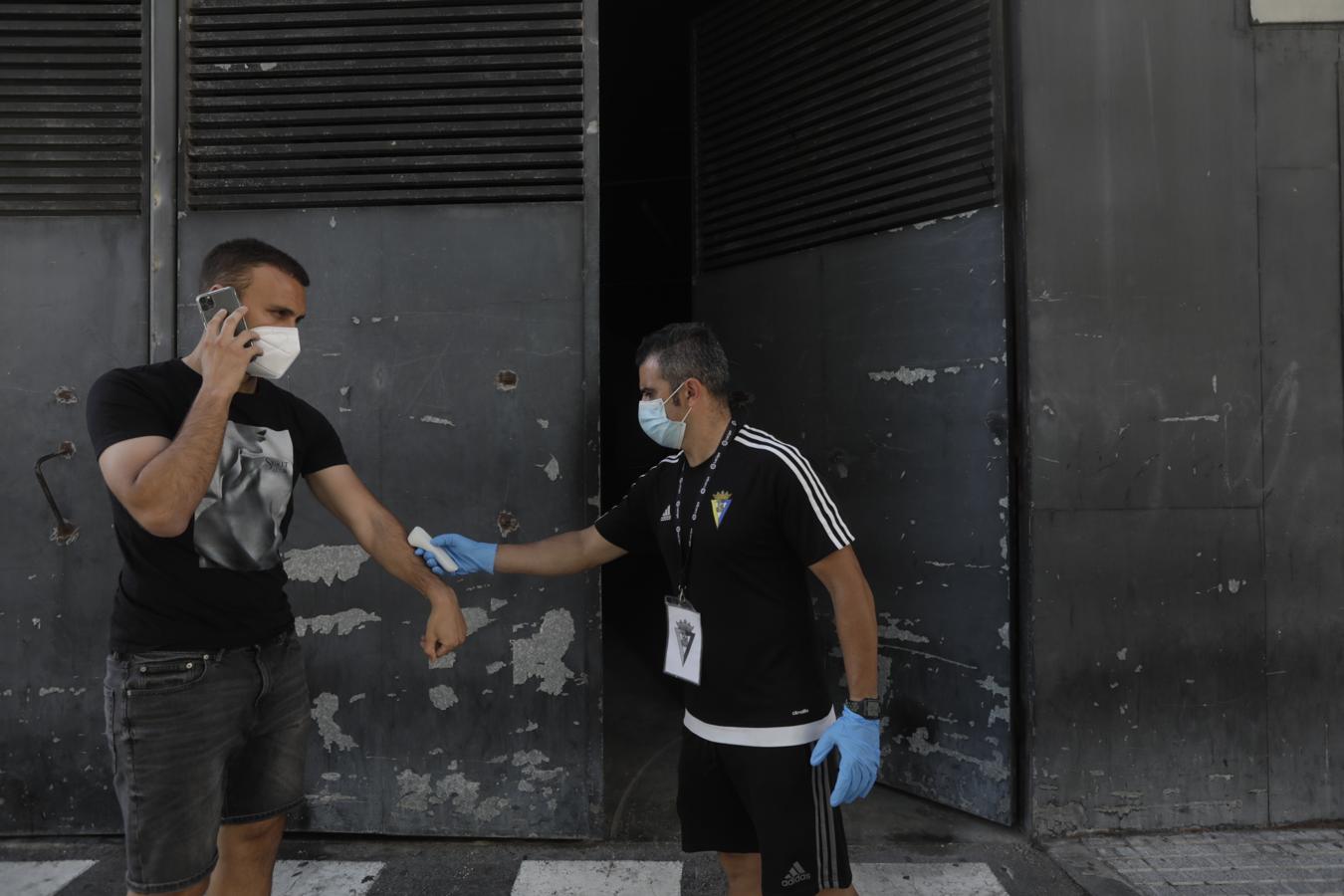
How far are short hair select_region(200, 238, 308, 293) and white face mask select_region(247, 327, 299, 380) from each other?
5.8 inches

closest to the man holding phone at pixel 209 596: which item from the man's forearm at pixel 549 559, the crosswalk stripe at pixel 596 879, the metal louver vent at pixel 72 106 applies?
the man's forearm at pixel 549 559

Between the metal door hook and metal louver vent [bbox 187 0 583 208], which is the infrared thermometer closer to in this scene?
metal louver vent [bbox 187 0 583 208]

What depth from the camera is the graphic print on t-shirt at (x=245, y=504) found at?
2148mm

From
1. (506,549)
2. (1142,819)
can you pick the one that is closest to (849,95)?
(506,549)

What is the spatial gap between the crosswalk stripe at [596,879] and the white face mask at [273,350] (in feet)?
7.05

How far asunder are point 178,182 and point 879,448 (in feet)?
11.1

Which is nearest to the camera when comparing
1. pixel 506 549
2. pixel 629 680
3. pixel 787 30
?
pixel 506 549

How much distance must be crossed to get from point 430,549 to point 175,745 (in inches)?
34.2

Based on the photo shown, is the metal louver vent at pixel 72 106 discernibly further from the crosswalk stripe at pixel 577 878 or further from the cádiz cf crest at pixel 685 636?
the cádiz cf crest at pixel 685 636

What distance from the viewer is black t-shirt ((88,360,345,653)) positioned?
209 cm

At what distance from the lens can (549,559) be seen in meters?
2.74

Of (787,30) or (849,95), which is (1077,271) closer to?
(849,95)

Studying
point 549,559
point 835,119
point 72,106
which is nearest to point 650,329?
point 835,119

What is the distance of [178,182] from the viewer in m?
3.70
